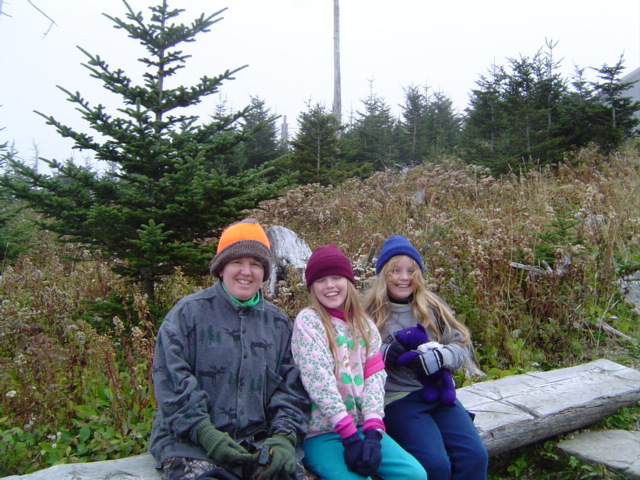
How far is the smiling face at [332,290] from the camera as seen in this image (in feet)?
9.53

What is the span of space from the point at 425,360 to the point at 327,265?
87cm

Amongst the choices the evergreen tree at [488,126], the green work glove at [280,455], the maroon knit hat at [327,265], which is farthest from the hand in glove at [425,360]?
the evergreen tree at [488,126]

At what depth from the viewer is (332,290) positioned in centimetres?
291

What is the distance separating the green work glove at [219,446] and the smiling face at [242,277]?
716 mm

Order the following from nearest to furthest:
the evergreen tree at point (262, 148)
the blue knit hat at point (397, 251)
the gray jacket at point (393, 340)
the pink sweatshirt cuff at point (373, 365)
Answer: the pink sweatshirt cuff at point (373, 365), the gray jacket at point (393, 340), the blue knit hat at point (397, 251), the evergreen tree at point (262, 148)

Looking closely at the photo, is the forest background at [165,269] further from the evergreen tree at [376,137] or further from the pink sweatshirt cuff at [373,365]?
the evergreen tree at [376,137]

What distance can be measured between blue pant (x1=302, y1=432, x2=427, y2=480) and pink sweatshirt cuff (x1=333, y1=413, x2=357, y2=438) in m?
0.14

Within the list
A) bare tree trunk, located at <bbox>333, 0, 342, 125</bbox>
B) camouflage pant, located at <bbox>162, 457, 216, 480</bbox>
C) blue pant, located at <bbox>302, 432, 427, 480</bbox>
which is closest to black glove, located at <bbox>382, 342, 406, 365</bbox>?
blue pant, located at <bbox>302, 432, 427, 480</bbox>

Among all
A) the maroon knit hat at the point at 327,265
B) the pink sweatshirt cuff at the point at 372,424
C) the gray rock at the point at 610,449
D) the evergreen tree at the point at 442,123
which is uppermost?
the evergreen tree at the point at 442,123

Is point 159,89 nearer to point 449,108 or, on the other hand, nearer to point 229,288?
point 229,288

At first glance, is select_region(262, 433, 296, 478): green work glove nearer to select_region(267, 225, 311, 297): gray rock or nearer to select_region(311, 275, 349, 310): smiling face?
select_region(311, 275, 349, 310): smiling face

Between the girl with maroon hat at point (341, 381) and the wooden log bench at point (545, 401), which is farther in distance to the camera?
the wooden log bench at point (545, 401)

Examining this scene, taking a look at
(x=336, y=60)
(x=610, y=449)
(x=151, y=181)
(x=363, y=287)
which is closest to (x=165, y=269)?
(x=151, y=181)

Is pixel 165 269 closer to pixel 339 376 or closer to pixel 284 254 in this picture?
pixel 284 254
